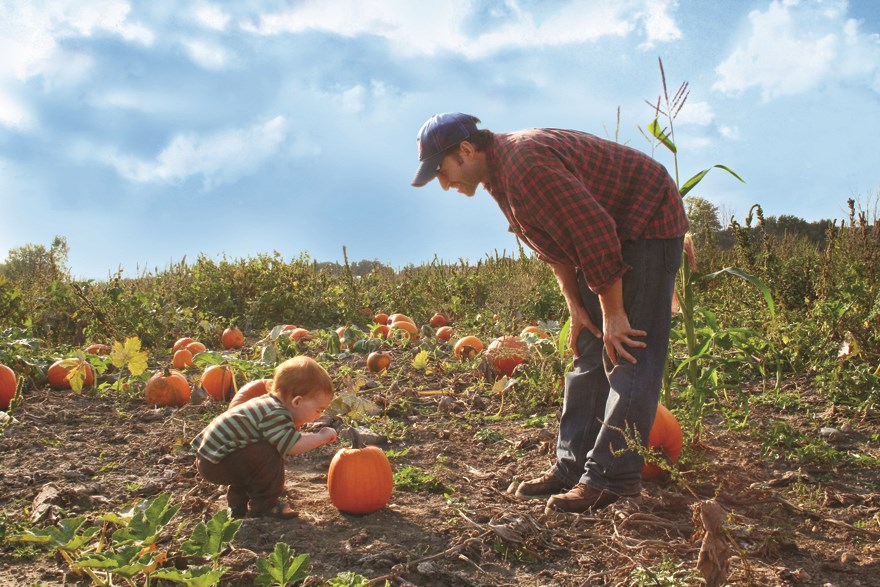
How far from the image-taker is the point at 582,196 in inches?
108

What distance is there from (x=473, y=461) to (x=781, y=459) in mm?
1575

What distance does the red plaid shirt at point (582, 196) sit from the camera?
2762 millimetres

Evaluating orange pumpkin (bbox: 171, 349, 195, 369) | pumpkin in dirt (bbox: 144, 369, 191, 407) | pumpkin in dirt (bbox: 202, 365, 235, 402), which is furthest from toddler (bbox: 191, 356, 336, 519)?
orange pumpkin (bbox: 171, 349, 195, 369)

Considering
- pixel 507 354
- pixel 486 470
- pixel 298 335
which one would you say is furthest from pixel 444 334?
pixel 486 470

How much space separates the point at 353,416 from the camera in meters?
3.82

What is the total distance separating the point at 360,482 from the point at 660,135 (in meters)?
2.31

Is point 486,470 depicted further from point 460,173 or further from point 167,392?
point 167,392

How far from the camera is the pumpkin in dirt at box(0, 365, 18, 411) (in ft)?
16.4

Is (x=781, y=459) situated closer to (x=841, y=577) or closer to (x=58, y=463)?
(x=841, y=577)

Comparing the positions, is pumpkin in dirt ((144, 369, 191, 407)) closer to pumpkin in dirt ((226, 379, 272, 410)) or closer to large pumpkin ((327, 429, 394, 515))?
pumpkin in dirt ((226, 379, 272, 410))

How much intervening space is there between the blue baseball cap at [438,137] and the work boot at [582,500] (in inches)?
57.5

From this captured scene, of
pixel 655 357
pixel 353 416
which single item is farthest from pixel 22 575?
pixel 655 357

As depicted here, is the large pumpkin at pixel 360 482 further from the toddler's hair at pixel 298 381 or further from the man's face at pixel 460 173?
the man's face at pixel 460 173

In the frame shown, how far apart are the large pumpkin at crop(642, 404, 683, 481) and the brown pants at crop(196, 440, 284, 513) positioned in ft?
5.32
